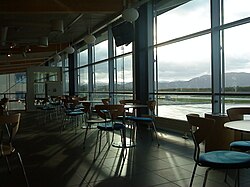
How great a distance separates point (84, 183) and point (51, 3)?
4.85 metres

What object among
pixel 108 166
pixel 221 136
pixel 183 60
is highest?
pixel 183 60

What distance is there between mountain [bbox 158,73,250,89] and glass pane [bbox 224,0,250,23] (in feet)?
3.47

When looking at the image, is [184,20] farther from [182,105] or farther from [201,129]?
[201,129]

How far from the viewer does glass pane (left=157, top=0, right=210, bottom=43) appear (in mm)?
6148

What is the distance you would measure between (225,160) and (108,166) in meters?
1.96

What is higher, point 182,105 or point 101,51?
point 101,51

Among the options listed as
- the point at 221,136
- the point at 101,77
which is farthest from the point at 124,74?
the point at 221,136

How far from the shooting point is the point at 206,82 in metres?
6.16

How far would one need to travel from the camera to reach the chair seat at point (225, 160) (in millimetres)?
2287

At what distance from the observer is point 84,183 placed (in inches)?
129

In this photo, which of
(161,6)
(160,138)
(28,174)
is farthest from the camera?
(161,6)

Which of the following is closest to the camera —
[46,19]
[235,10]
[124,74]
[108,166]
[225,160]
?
[225,160]

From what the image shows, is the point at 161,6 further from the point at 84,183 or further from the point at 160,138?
the point at 84,183

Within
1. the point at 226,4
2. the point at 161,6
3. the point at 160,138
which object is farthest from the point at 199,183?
the point at 161,6
